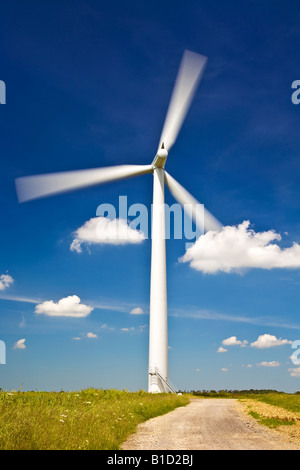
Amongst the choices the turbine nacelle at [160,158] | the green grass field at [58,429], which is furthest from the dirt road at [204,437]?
the turbine nacelle at [160,158]

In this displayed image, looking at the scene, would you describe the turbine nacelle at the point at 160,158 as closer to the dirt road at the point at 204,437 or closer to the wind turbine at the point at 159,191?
the wind turbine at the point at 159,191

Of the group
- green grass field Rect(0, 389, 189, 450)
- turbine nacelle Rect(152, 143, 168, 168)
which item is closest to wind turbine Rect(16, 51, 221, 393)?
turbine nacelle Rect(152, 143, 168, 168)

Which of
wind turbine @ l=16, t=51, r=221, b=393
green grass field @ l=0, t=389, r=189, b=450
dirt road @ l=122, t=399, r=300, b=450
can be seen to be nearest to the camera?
green grass field @ l=0, t=389, r=189, b=450

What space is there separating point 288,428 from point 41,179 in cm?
2911

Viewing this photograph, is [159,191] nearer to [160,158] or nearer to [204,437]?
[160,158]

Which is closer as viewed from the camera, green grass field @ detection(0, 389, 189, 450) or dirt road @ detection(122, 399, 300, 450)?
green grass field @ detection(0, 389, 189, 450)

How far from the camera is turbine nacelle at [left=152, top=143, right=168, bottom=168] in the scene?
147 feet

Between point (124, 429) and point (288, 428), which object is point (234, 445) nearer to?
point (124, 429)

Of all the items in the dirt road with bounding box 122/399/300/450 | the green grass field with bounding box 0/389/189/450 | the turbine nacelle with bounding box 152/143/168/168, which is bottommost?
the dirt road with bounding box 122/399/300/450

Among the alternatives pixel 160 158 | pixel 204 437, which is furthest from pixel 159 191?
pixel 204 437

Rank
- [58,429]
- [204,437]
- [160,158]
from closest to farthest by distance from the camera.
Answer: [58,429]
[204,437]
[160,158]

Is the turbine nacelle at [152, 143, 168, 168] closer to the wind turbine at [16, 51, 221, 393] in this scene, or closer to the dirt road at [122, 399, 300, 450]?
the wind turbine at [16, 51, 221, 393]

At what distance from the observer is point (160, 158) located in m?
45.4

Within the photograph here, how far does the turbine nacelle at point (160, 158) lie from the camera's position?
44938mm
